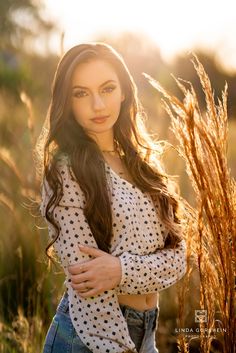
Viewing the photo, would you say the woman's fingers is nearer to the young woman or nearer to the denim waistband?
the young woman

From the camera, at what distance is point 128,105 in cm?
277

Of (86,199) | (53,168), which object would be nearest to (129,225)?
(86,199)

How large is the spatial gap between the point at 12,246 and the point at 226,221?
8.31ft

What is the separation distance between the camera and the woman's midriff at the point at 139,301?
231cm

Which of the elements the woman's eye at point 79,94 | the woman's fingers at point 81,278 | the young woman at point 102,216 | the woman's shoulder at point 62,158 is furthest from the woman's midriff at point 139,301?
the woman's eye at point 79,94

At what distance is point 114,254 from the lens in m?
2.25

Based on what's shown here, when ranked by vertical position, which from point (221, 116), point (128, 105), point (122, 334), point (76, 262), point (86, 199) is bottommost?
point (122, 334)

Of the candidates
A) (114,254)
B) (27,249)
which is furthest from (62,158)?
(27,249)

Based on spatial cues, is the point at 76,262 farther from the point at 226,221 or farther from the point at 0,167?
the point at 0,167

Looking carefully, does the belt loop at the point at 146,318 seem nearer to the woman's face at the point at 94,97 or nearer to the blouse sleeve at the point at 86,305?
the blouse sleeve at the point at 86,305

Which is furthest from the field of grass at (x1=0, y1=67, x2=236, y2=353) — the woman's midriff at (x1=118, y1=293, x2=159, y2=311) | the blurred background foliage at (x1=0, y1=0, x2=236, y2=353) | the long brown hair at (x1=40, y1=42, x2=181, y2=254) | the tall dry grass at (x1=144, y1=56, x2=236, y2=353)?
the tall dry grass at (x1=144, y1=56, x2=236, y2=353)

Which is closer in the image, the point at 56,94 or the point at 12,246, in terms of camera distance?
the point at 56,94

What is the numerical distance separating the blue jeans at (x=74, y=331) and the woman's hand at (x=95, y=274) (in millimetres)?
190

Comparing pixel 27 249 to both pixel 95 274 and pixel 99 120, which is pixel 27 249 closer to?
pixel 99 120
